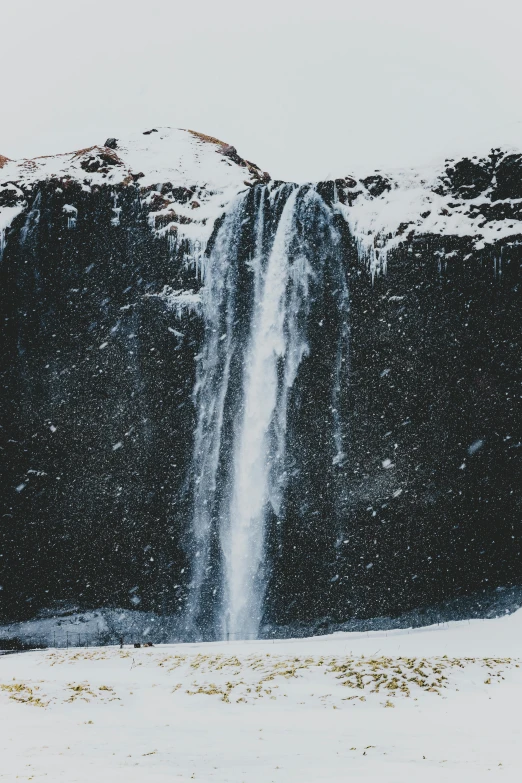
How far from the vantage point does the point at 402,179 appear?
18.5m

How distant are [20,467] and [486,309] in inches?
552

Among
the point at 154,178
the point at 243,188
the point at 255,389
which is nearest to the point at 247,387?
the point at 255,389

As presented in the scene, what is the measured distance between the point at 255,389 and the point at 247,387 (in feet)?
0.83

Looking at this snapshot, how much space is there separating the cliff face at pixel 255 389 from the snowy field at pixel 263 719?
5515 millimetres

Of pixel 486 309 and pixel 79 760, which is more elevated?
pixel 486 309

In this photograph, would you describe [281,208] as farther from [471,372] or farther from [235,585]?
[235,585]

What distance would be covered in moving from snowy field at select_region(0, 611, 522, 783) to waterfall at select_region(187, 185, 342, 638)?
19.2 feet

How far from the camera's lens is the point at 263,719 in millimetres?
6941

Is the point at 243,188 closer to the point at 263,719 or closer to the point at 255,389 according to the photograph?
the point at 255,389

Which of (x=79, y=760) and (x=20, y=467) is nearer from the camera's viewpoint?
(x=79, y=760)

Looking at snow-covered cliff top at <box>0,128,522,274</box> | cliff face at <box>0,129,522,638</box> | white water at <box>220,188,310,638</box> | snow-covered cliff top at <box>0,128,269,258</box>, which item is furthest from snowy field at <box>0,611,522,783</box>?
snow-covered cliff top at <box>0,128,269,258</box>

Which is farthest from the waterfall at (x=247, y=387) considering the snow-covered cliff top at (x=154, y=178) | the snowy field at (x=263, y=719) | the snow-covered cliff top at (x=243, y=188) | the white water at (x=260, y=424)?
the snowy field at (x=263, y=719)

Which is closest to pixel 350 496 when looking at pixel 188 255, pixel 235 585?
pixel 235 585

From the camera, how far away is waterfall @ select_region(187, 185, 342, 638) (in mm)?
17734
